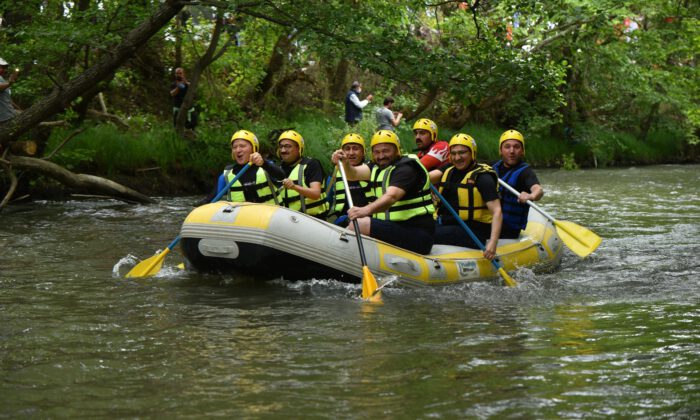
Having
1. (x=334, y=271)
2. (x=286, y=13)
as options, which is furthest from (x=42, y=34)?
(x=334, y=271)

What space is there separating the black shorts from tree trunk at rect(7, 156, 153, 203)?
23.1ft

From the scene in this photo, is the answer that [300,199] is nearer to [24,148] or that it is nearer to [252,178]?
[252,178]

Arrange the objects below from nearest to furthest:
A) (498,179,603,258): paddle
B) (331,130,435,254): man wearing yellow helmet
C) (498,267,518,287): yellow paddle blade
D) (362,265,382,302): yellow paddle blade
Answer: (362,265,382,302): yellow paddle blade
(331,130,435,254): man wearing yellow helmet
(498,267,518,287): yellow paddle blade
(498,179,603,258): paddle

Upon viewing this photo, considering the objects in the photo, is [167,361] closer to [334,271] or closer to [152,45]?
[334,271]

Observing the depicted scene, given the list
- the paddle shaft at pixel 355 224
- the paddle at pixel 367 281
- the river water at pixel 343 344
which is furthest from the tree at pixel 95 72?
the paddle at pixel 367 281

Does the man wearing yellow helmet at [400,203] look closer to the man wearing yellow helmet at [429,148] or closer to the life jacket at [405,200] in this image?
the life jacket at [405,200]

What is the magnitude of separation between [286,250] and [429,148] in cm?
244

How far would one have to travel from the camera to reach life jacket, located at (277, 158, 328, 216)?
7855 millimetres

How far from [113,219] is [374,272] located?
6.18 meters

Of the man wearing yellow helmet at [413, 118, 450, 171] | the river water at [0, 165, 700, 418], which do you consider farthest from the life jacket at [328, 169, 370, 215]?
the river water at [0, 165, 700, 418]

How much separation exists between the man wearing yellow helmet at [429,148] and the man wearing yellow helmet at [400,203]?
1302 millimetres

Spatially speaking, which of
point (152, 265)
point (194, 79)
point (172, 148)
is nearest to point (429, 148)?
point (152, 265)

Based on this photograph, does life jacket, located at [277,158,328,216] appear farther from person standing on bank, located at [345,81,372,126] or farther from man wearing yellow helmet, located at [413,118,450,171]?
person standing on bank, located at [345,81,372,126]

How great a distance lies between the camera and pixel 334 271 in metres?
7.16
